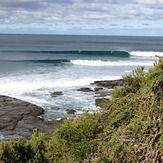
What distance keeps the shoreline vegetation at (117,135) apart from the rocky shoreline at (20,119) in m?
8.41

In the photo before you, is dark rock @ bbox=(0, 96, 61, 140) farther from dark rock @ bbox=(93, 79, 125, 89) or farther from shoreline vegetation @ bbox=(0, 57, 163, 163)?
dark rock @ bbox=(93, 79, 125, 89)

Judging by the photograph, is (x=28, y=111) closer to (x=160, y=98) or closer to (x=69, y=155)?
(x=69, y=155)

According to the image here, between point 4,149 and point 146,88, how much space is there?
716 centimetres

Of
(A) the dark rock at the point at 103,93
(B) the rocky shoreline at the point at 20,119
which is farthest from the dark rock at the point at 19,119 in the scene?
(A) the dark rock at the point at 103,93

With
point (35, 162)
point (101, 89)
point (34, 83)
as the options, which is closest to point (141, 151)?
point (35, 162)

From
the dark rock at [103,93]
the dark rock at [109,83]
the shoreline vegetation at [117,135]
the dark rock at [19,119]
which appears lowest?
the dark rock at [19,119]

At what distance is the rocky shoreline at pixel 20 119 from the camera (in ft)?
78.5

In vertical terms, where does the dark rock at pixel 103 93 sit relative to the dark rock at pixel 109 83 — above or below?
below

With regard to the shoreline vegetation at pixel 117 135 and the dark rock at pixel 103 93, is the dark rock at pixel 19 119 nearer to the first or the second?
the dark rock at pixel 103 93

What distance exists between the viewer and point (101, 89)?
38469mm

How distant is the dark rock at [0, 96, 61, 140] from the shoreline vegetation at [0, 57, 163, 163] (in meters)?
8.42

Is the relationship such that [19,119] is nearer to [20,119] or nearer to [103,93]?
[20,119]

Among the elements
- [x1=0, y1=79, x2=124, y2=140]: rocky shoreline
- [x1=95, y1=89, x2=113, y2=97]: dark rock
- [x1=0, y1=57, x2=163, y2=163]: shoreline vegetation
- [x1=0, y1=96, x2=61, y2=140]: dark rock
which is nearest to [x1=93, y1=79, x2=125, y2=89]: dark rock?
[x1=95, y1=89, x2=113, y2=97]: dark rock

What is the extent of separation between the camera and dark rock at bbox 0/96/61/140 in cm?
2395
